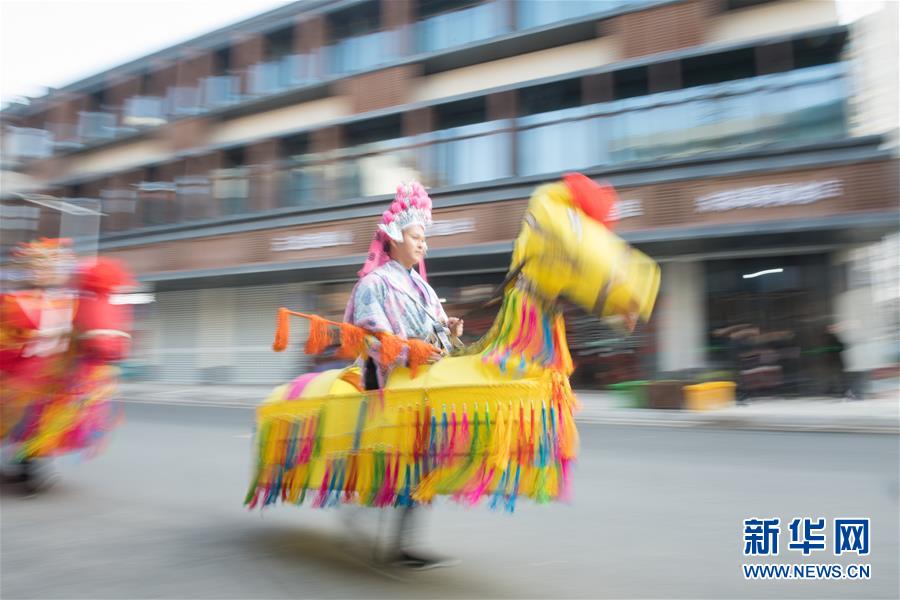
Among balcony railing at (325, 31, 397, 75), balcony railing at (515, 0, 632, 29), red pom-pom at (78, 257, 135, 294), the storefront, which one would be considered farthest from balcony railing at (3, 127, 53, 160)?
red pom-pom at (78, 257, 135, 294)

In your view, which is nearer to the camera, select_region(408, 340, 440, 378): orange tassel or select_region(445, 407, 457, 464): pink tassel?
select_region(445, 407, 457, 464): pink tassel

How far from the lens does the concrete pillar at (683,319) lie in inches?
626

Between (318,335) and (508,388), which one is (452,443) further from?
(318,335)

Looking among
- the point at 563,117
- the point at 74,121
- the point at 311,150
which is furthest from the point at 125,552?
the point at 74,121

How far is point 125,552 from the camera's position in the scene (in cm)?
445

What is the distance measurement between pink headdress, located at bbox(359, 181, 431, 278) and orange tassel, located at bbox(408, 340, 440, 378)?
0.57 meters

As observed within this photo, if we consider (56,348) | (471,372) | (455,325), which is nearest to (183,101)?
(56,348)

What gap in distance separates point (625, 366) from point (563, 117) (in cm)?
610

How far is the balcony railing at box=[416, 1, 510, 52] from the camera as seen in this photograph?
61.4 ft

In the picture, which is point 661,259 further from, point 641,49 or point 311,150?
point 311,150

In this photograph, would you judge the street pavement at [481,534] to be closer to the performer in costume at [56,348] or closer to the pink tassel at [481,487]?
the performer in costume at [56,348]

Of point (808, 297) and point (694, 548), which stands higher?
point (808, 297)

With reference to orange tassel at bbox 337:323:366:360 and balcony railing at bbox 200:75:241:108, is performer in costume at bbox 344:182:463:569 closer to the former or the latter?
orange tassel at bbox 337:323:366:360

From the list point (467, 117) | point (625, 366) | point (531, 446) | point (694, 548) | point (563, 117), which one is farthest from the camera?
point (467, 117)
